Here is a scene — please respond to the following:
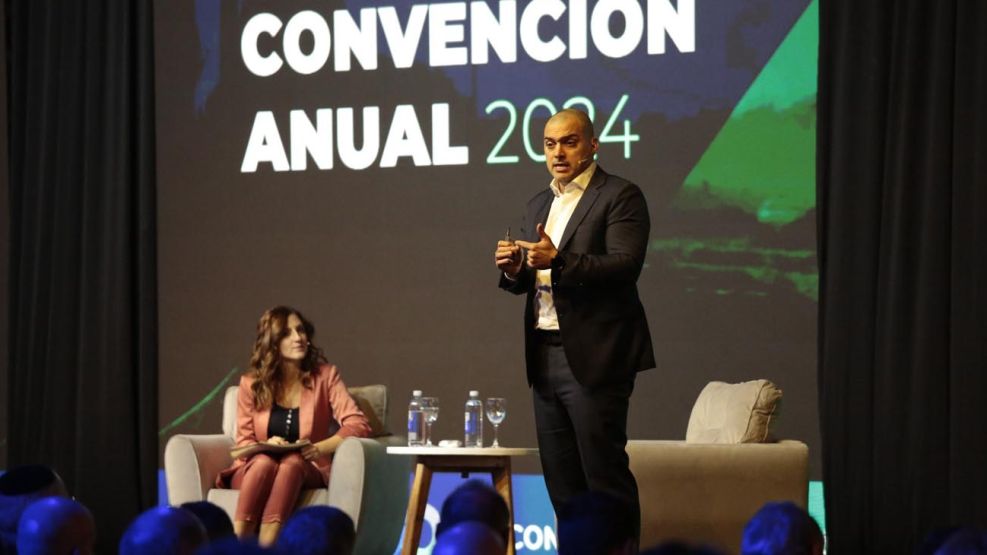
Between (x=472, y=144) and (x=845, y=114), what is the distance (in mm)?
1625

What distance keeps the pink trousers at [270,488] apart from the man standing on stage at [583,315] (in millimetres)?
1340

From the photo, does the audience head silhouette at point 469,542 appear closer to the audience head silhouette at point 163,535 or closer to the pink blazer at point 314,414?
the audience head silhouette at point 163,535

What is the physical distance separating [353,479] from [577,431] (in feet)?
4.59

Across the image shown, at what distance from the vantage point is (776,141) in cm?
542

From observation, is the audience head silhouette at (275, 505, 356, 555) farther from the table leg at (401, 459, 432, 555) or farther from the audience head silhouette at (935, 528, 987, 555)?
the table leg at (401, 459, 432, 555)

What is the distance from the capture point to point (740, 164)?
17.9 feet

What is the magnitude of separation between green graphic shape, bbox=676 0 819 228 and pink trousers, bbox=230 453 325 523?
2069 millimetres

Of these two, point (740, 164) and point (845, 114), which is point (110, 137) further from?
point (845, 114)

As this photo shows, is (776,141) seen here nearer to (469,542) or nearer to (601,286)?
(601,286)

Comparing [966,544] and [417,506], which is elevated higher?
[966,544]

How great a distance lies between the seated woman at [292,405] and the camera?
493cm

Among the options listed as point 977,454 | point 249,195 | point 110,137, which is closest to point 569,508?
point 977,454

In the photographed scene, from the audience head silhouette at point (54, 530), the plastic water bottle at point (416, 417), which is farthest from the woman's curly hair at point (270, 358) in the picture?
the audience head silhouette at point (54, 530)

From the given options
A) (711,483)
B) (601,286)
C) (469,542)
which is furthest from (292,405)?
(469,542)
